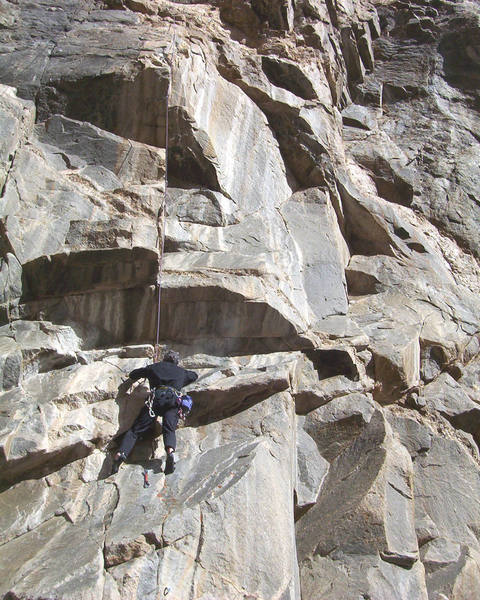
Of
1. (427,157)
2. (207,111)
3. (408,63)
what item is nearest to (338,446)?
(207,111)

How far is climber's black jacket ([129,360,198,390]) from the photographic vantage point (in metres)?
7.55

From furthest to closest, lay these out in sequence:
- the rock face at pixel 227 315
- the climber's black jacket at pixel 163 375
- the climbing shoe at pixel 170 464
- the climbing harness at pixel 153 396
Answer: the climber's black jacket at pixel 163 375 → the climbing harness at pixel 153 396 → the climbing shoe at pixel 170 464 → the rock face at pixel 227 315

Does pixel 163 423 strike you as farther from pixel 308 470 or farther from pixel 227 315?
pixel 227 315

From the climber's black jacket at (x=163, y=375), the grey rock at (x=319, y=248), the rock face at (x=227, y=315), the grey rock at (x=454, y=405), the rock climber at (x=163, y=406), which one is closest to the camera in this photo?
the rock face at (x=227, y=315)

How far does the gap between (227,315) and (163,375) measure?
67.5 inches

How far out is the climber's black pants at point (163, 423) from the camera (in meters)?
7.07

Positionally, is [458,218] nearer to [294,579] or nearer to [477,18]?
[477,18]

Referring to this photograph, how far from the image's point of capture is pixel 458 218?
1480cm

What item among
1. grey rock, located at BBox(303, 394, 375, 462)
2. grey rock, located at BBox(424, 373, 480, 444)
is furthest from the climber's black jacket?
grey rock, located at BBox(424, 373, 480, 444)

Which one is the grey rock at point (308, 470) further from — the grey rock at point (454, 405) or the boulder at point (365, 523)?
the grey rock at point (454, 405)

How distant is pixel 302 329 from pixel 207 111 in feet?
16.3

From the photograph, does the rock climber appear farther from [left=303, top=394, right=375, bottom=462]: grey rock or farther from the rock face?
[left=303, top=394, right=375, bottom=462]: grey rock

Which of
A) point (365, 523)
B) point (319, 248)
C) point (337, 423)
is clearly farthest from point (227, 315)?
point (365, 523)

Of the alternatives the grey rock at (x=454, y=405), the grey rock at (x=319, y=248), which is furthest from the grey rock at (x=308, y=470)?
the grey rock at (x=454, y=405)
